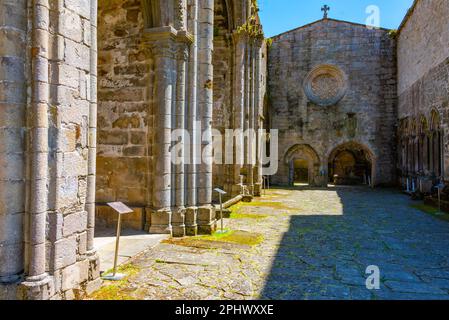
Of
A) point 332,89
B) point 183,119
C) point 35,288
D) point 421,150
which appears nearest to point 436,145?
point 421,150

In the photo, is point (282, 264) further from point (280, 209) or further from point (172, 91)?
point (280, 209)

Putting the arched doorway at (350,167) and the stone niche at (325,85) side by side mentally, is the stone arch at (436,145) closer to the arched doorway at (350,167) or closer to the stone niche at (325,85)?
the stone niche at (325,85)

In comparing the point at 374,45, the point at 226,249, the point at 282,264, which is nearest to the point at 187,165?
the point at 226,249

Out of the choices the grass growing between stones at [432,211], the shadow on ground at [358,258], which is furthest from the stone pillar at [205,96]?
the grass growing between stones at [432,211]

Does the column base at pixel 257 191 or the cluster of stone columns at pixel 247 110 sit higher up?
the cluster of stone columns at pixel 247 110

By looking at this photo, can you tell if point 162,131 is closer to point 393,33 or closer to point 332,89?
point 332,89

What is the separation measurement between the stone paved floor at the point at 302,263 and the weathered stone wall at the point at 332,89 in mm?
11031

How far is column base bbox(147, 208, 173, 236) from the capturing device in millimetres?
5879

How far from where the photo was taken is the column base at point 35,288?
2.83m

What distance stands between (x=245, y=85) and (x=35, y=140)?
30.3 feet

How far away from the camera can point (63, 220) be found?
10.4 ft

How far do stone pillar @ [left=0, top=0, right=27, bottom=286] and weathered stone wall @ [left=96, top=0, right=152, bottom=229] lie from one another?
322 centimetres

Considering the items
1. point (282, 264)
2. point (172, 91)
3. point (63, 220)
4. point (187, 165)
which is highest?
point (172, 91)

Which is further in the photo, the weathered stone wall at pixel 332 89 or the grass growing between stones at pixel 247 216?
the weathered stone wall at pixel 332 89
